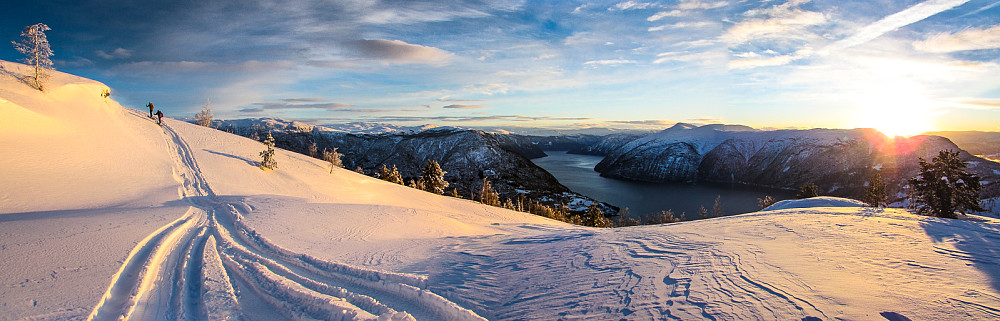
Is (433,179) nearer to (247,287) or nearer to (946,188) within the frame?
(247,287)

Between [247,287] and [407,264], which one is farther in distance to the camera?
[407,264]

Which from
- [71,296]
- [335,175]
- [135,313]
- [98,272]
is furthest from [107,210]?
[335,175]

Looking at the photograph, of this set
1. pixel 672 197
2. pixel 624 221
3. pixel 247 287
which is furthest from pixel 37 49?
pixel 672 197

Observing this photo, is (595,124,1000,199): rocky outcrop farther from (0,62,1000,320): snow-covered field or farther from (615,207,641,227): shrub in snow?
(0,62,1000,320): snow-covered field

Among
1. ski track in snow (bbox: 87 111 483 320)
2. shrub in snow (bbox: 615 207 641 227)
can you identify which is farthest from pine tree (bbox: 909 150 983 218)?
shrub in snow (bbox: 615 207 641 227)

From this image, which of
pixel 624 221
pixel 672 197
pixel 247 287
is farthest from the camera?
pixel 672 197

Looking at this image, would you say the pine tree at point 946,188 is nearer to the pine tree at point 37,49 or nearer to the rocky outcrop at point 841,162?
the pine tree at point 37,49

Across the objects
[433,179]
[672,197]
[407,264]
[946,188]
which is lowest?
[672,197]
